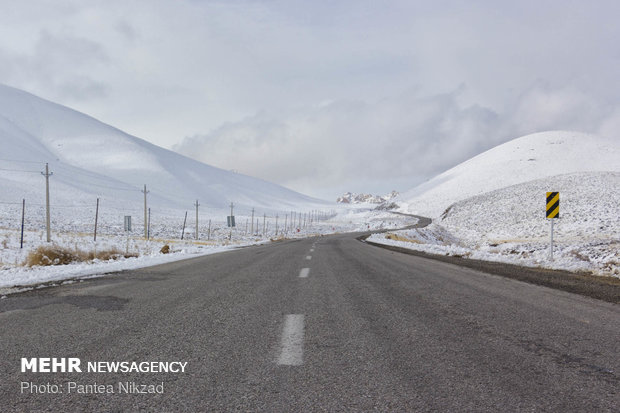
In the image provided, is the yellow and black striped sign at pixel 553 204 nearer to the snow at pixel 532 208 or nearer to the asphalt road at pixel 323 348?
the snow at pixel 532 208

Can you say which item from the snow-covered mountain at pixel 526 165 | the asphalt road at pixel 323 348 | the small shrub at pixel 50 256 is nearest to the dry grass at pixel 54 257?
the small shrub at pixel 50 256

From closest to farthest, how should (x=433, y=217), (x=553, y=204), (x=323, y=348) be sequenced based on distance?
(x=323, y=348)
(x=553, y=204)
(x=433, y=217)

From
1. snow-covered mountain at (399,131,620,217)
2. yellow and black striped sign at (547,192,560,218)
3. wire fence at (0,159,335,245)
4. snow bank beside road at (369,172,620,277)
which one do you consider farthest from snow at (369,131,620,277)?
wire fence at (0,159,335,245)

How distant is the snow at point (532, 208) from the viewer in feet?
60.4

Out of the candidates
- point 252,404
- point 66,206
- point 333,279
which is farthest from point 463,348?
point 66,206

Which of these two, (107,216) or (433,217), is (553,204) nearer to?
(107,216)

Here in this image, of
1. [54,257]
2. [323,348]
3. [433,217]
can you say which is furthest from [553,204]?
[433,217]

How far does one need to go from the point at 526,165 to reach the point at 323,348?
180 metres

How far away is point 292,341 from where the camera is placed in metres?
4.39

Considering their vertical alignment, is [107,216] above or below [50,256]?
above

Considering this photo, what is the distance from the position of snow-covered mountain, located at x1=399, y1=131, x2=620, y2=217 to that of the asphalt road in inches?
5015

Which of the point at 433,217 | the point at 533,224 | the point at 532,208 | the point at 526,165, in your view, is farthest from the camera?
the point at 526,165

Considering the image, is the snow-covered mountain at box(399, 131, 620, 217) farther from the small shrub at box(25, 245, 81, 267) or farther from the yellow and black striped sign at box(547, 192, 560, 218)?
the small shrub at box(25, 245, 81, 267)

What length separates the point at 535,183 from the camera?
105 metres
